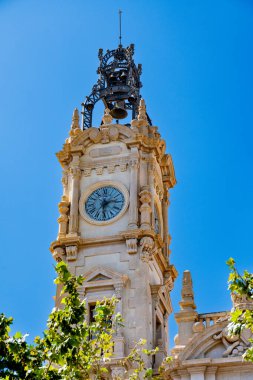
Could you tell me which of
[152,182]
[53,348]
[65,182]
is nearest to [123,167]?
[152,182]

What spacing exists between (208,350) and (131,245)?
11680 millimetres

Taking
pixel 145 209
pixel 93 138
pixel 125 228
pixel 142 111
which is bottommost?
pixel 125 228

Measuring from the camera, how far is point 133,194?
142ft

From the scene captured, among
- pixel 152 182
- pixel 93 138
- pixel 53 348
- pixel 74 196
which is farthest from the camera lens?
pixel 93 138

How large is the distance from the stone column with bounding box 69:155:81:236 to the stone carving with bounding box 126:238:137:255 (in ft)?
9.08

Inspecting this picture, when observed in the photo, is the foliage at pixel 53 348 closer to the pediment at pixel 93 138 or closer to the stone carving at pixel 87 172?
the stone carving at pixel 87 172

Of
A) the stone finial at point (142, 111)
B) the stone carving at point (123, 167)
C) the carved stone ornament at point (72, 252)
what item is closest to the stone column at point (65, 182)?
the stone carving at point (123, 167)

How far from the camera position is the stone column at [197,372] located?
2988cm

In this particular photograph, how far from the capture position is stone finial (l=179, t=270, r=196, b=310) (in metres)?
31.9

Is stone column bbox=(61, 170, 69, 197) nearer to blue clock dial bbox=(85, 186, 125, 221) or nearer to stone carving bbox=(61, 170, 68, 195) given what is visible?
stone carving bbox=(61, 170, 68, 195)

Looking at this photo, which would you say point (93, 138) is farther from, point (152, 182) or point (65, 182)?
point (152, 182)

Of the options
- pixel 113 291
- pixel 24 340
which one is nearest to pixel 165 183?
pixel 113 291

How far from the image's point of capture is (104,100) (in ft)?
164

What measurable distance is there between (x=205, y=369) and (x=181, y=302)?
2.92 m
